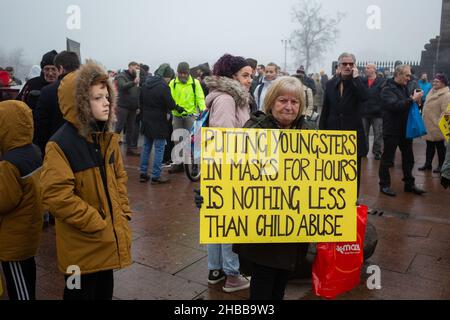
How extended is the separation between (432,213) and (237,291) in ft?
12.0

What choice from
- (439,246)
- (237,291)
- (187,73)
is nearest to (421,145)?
(187,73)

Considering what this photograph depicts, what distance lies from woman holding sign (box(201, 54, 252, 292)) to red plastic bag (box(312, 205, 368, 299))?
1056mm

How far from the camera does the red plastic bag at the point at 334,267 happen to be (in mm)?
2604

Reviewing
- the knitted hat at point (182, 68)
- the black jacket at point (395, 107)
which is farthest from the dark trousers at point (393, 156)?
the knitted hat at point (182, 68)

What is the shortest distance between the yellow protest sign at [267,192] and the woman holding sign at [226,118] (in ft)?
3.71

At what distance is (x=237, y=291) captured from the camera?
3.58 meters

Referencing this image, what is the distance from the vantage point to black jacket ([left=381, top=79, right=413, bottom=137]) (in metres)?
6.53

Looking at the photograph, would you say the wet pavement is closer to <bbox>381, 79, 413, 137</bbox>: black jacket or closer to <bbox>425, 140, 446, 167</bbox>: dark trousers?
<bbox>381, 79, 413, 137</bbox>: black jacket

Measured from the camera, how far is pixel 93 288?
2.53 metres

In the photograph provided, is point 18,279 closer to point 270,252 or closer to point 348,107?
point 270,252

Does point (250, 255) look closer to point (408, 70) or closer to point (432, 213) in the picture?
point (432, 213)

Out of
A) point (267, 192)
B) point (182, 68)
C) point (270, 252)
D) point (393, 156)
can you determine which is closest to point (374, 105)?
point (393, 156)

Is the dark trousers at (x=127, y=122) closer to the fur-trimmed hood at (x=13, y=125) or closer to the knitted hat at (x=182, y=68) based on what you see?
the knitted hat at (x=182, y=68)

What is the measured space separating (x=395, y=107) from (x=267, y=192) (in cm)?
476
